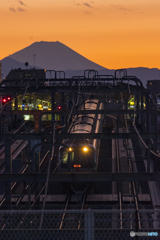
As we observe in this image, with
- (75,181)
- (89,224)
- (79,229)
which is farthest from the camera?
(75,181)

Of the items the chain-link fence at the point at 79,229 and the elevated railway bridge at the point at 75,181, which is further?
the elevated railway bridge at the point at 75,181

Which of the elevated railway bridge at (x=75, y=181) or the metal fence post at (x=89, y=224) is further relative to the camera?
the elevated railway bridge at (x=75, y=181)

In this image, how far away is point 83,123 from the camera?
17.8m

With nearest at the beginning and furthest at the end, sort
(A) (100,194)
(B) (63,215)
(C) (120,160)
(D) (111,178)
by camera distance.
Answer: (D) (111,178) → (B) (63,215) → (A) (100,194) → (C) (120,160)

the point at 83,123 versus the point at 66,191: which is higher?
the point at 83,123

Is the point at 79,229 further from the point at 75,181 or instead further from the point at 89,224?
the point at 75,181

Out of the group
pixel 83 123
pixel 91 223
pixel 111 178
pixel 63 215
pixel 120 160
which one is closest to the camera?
pixel 91 223

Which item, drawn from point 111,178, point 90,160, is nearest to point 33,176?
point 111,178

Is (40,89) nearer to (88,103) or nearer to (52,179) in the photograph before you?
(88,103)

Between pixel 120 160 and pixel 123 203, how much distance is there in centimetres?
847

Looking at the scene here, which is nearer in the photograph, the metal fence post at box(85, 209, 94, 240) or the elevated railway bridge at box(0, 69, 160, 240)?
the metal fence post at box(85, 209, 94, 240)

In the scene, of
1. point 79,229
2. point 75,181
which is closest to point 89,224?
point 79,229

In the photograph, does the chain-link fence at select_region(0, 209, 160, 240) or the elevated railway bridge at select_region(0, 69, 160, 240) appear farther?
the elevated railway bridge at select_region(0, 69, 160, 240)

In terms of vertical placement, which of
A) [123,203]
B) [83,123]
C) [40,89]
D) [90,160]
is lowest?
[123,203]
